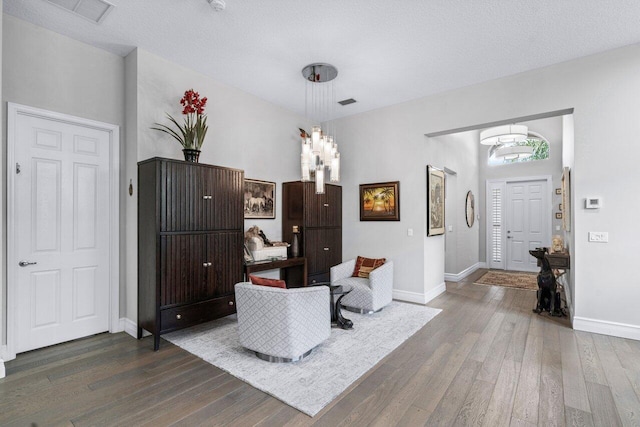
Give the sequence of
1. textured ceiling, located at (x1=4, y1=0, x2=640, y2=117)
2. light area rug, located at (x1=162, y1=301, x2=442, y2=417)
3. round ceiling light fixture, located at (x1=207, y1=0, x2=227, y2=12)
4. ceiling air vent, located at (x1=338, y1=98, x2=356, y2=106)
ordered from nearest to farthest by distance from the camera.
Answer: light area rug, located at (x1=162, y1=301, x2=442, y2=417), round ceiling light fixture, located at (x1=207, y1=0, x2=227, y2=12), textured ceiling, located at (x1=4, y1=0, x2=640, y2=117), ceiling air vent, located at (x1=338, y1=98, x2=356, y2=106)

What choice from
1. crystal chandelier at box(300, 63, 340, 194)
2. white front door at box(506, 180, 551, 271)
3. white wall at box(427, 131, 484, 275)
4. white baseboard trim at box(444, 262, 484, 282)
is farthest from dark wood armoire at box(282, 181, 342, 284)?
→ white front door at box(506, 180, 551, 271)

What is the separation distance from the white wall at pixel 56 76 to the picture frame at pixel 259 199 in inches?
70.1

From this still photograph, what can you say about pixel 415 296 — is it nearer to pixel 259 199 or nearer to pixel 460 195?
pixel 259 199

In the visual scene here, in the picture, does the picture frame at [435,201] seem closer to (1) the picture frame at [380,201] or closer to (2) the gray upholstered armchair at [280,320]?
(1) the picture frame at [380,201]

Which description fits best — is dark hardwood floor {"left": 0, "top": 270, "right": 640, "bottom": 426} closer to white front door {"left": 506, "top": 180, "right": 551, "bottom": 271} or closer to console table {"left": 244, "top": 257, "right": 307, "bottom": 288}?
console table {"left": 244, "top": 257, "right": 307, "bottom": 288}

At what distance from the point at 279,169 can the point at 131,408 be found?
373 centimetres

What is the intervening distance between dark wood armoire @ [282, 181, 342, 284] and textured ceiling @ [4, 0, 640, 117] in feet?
5.74

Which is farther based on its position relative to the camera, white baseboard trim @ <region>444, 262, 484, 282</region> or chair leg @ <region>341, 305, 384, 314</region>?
white baseboard trim @ <region>444, 262, 484, 282</region>

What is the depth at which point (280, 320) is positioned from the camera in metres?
2.74

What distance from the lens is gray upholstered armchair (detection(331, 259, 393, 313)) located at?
4215 millimetres

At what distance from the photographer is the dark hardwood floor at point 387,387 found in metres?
2.10

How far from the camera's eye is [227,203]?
3.70 m

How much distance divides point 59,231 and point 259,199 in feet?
7.90

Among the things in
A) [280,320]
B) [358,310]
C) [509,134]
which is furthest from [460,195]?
[280,320]
